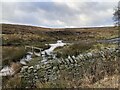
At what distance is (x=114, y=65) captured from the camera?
34.2 feet

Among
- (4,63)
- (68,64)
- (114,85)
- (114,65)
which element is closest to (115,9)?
(4,63)

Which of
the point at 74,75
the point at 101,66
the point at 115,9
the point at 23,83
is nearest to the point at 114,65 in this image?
the point at 101,66

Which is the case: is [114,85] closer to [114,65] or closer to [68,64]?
[114,65]

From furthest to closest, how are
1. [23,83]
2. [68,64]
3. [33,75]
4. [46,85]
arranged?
[68,64] → [33,75] → [23,83] → [46,85]

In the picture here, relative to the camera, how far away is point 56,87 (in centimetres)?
934

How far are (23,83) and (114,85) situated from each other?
14.5 feet

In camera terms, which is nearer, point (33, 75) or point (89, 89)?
point (89, 89)

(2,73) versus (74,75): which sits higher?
(74,75)

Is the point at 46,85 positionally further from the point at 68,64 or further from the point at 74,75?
the point at 68,64

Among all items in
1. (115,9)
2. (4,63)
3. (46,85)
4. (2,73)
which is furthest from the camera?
(115,9)

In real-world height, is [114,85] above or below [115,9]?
below

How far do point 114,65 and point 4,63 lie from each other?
987 centimetres

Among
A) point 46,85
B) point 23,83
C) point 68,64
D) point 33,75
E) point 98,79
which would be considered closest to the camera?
point 98,79

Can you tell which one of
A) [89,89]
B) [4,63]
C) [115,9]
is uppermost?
[115,9]
